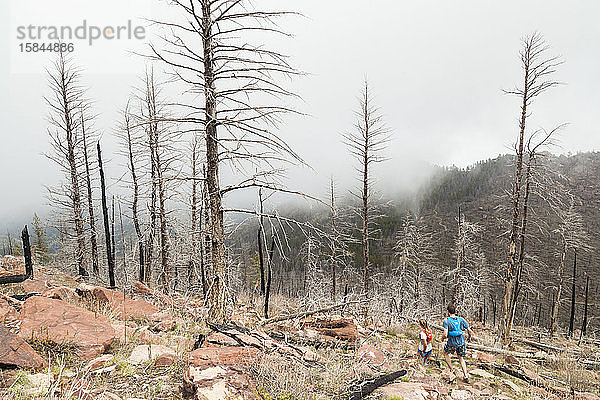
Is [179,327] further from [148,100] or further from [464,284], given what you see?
[464,284]

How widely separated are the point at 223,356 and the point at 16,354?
2.20 meters

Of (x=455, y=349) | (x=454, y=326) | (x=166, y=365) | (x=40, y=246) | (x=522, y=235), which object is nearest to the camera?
(x=166, y=365)

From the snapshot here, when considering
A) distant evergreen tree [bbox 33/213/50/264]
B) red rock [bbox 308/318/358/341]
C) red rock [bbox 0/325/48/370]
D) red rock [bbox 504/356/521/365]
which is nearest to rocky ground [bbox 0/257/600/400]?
red rock [bbox 0/325/48/370]

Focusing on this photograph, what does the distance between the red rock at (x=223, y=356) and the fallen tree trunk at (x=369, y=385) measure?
131 cm

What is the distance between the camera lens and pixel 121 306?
287 inches

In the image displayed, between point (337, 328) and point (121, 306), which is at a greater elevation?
point (121, 306)

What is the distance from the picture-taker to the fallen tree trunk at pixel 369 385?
368 centimetres

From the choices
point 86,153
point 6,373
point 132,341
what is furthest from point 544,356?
point 86,153

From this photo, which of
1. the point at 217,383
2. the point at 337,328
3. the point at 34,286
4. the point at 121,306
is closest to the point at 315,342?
the point at 337,328

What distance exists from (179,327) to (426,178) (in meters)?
156

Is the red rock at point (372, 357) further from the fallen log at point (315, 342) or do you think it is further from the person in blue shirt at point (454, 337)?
the person in blue shirt at point (454, 337)

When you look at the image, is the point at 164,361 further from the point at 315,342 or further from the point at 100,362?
the point at 315,342

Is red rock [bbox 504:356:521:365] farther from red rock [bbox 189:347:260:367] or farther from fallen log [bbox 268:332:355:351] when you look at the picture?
red rock [bbox 189:347:260:367]

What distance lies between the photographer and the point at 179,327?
6.26 metres
